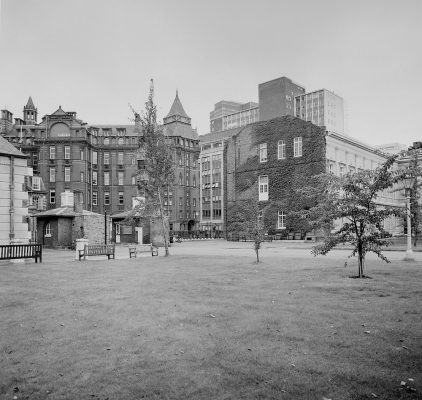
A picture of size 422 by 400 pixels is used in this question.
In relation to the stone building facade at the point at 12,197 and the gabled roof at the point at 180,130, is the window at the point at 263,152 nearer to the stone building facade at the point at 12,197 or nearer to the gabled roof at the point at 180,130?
the stone building facade at the point at 12,197

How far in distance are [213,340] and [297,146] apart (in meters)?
38.8

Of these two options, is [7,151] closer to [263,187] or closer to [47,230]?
[47,230]

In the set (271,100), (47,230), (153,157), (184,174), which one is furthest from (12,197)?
(271,100)

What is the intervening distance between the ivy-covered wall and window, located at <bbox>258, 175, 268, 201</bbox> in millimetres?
480

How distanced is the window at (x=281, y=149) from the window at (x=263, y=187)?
3.08 m

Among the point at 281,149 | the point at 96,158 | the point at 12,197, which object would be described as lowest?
the point at 12,197

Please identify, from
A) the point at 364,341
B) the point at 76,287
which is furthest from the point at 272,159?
the point at 364,341

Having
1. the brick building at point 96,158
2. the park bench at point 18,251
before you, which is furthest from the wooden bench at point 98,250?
the brick building at point 96,158

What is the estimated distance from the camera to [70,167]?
66.4 meters

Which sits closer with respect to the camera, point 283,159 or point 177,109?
point 283,159

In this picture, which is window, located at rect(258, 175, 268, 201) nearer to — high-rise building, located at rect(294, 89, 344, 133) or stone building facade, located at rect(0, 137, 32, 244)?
stone building facade, located at rect(0, 137, 32, 244)

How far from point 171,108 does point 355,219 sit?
3195 inches

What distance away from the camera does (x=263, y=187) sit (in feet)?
152

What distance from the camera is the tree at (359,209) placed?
1270 cm
